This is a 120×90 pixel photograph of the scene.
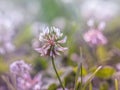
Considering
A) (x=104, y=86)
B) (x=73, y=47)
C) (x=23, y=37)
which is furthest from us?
(x=23, y=37)

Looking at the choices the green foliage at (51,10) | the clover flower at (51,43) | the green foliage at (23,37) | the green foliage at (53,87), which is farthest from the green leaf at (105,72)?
the green foliage at (51,10)

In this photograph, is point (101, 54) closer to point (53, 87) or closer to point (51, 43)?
point (53, 87)

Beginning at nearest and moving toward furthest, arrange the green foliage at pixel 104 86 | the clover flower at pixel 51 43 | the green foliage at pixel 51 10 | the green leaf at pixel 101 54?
the clover flower at pixel 51 43 < the green foliage at pixel 104 86 < the green leaf at pixel 101 54 < the green foliage at pixel 51 10

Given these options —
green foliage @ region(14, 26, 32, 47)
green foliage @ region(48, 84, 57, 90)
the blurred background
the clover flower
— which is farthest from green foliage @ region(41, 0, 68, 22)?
the clover flower

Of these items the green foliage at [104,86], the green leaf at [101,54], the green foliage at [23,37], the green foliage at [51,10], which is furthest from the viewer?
the green foliage at [51,10]

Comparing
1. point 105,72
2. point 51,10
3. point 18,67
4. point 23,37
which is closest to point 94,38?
point 105,72

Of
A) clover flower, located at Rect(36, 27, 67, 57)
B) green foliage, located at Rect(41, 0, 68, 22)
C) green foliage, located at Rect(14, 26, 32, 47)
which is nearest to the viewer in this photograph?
clover flower, located at Rect(36, 27, 67, 57)

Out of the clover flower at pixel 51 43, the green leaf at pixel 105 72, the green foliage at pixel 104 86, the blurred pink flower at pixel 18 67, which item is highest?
the clover flower at pixel 51 43

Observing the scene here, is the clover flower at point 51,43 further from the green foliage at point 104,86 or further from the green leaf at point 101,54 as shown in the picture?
the green leaf at point 101,54

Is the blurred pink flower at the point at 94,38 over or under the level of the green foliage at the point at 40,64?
over

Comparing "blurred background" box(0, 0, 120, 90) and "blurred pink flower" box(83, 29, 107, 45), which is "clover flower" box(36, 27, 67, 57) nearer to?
"blurred background" box(0, 0, 120, 90)
